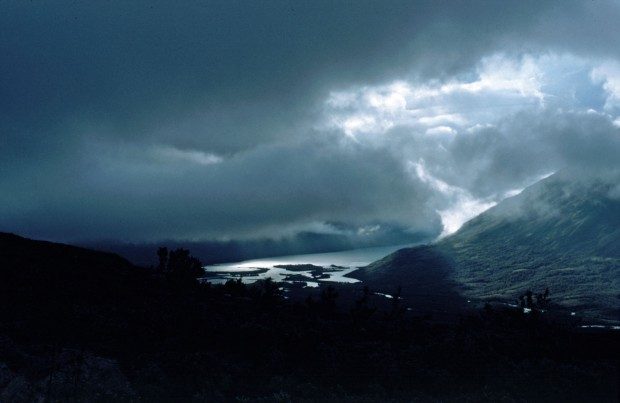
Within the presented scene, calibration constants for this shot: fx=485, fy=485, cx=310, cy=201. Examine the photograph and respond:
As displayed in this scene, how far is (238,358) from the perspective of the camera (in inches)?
1994

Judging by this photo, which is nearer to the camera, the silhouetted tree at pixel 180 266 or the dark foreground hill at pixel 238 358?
the dark foreground hill at pixel 238 358

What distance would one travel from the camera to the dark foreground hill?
38.2 meters

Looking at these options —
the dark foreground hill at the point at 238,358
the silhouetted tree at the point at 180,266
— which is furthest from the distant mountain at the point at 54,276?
the silhouetted tree at the point at 180,266

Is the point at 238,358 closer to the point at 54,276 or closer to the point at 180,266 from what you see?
the point at 54,276

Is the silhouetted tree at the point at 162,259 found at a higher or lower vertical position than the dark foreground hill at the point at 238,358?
higher

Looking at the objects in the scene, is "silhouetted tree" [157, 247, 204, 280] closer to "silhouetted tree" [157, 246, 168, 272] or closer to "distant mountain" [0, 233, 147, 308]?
"silhouetted tree" [157, 246, 168, 272]

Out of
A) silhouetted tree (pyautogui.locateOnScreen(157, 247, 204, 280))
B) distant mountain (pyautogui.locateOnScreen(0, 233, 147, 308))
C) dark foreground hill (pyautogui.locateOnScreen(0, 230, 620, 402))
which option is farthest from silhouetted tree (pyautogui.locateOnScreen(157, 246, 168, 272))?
dark foreground hill (pyautogui.locateOnScreen(0, 230, 620, 402))

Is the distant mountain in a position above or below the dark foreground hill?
above

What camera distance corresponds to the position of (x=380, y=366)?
1896 inches

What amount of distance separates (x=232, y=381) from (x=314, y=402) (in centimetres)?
1016

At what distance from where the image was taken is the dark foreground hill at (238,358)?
125 feet

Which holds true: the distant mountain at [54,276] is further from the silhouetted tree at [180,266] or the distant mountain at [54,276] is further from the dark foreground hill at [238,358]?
the silhouetted tree at [180,266]

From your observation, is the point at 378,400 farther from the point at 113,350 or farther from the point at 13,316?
the point at 13,316

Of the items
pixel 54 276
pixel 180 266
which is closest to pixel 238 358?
pixel 54 276
